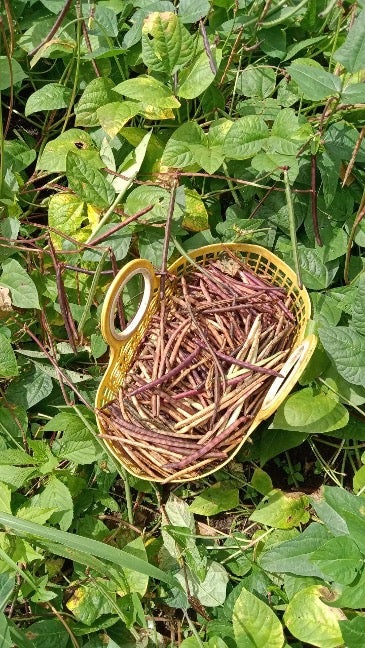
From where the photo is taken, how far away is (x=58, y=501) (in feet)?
3.63

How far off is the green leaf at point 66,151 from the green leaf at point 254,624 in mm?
799

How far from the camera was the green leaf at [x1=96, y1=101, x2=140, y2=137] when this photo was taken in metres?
1.15

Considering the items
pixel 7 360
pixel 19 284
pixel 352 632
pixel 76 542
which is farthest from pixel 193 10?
pixel 352 632

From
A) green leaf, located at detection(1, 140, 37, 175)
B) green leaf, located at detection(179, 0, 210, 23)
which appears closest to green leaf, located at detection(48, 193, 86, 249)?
green leaf, located at detection(1, 140, 37, 175)

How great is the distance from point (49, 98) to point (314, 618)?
3.45 feet

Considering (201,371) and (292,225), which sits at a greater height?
(292,225)

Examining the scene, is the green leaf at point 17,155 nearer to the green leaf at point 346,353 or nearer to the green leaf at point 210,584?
the green leaf at point 346,353

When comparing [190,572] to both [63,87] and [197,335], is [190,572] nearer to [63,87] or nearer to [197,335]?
[197,335]

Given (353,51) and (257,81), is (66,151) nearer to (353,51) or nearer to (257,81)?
(257,81)

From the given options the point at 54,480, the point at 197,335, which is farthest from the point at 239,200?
the point at 54,480

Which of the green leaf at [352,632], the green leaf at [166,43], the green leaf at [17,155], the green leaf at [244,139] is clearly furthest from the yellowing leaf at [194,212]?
the green leaf at [352,632]

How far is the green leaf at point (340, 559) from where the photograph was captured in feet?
2.97

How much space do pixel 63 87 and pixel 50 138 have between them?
126mm

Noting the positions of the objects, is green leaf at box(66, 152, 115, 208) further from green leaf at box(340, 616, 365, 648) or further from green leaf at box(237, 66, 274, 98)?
green leaf at box(340, 616, 365, 648)
